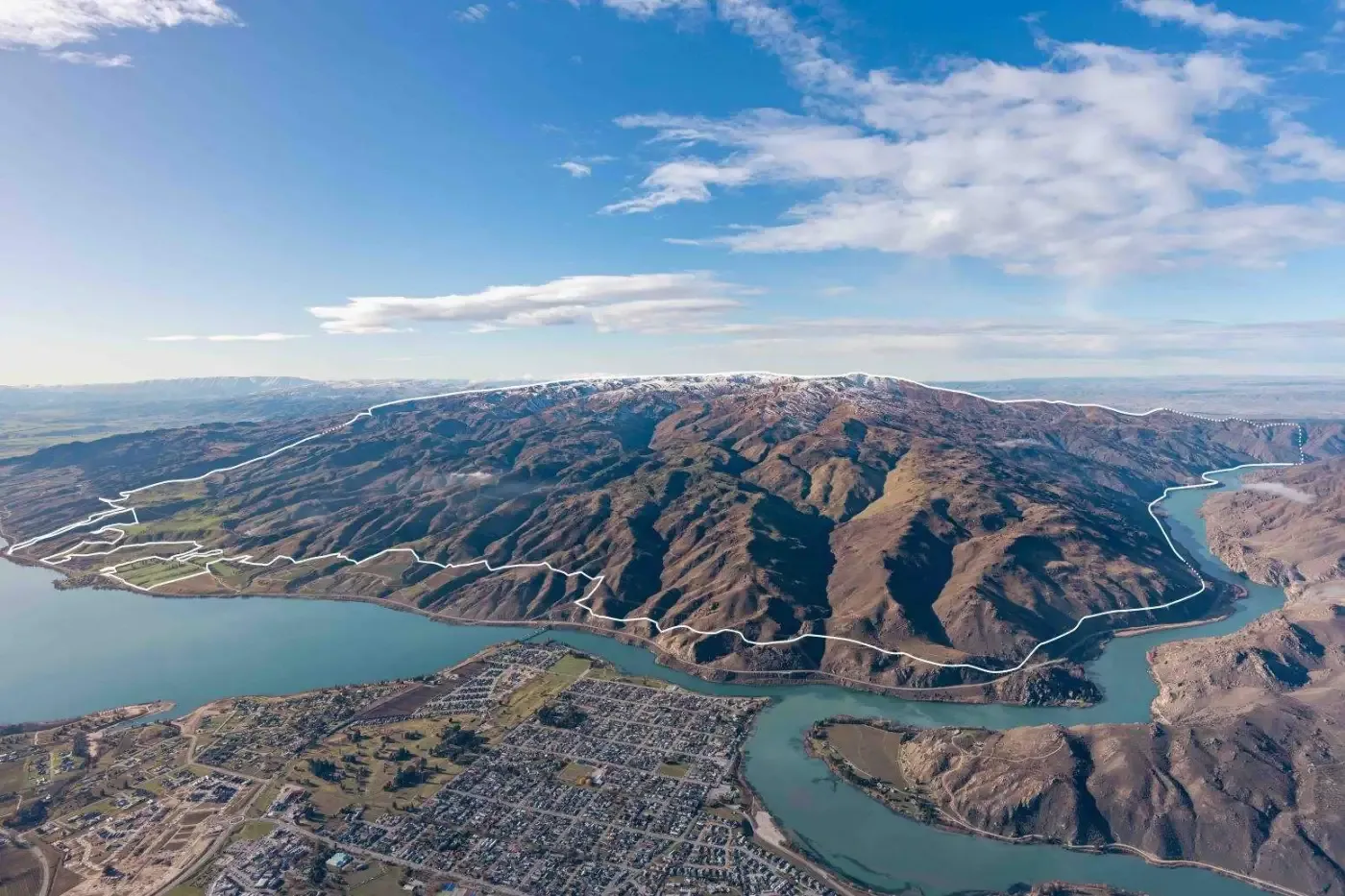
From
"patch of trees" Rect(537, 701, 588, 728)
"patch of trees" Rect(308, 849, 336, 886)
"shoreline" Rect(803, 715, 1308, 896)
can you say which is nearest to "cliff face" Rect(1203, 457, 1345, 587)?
"shoreline" Rect(803, 715, 1308, 896)

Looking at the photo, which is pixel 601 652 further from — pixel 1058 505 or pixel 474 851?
pixel 1058 505

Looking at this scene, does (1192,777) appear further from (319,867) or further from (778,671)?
(319,867)

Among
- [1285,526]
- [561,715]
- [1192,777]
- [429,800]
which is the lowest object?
[429,800]

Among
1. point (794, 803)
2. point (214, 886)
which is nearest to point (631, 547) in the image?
point (794, 803)

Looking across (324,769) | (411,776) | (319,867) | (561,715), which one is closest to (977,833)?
(561,715)

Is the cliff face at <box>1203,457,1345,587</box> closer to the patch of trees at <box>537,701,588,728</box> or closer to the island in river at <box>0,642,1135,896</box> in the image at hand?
the island in river at <box>0,642,1135,896</box>

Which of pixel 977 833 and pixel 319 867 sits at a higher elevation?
pixel 977 833

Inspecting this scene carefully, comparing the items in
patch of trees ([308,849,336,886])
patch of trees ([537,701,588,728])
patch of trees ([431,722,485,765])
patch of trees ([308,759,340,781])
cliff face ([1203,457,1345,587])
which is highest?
cliff face ([1203,457,1345,587])
